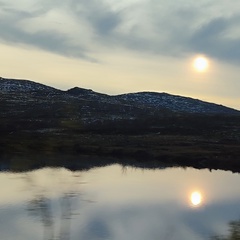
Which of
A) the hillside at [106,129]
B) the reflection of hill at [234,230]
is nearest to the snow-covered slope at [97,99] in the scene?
the hillside at [106,129]

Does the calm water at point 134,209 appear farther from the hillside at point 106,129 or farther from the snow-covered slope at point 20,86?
the snow-covered slope at point 20,86

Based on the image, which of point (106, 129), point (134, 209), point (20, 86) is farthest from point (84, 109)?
point (134, 209)

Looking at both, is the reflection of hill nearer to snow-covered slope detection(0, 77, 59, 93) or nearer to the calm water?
the calm water

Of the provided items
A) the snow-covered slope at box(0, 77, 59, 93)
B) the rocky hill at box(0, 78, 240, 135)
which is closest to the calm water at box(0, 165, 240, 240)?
the rocky hill at box(0, 78, 240, 135)

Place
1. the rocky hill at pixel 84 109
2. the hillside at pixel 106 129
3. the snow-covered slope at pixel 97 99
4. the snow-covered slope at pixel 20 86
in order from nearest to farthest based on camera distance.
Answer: the hillside at pixel 106 129 < the rocky hill at pixel 84 109 < the snow-covered slope at pixel 97 99 < the snow-covered slope at pixel 20 86

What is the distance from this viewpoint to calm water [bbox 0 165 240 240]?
64.4ft

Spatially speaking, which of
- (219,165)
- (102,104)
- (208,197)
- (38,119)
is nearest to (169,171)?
(219,165)

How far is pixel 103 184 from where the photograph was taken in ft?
108

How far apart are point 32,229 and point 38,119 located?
291 feet

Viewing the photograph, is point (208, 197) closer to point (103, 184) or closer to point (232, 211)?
point (232, 211)

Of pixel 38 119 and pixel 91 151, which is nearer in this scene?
pixel 91 151

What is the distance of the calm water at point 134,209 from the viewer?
1964cm

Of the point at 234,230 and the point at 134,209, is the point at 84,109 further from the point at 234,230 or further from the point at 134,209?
the point at 234,230

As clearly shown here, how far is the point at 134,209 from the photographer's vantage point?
1023 inches
